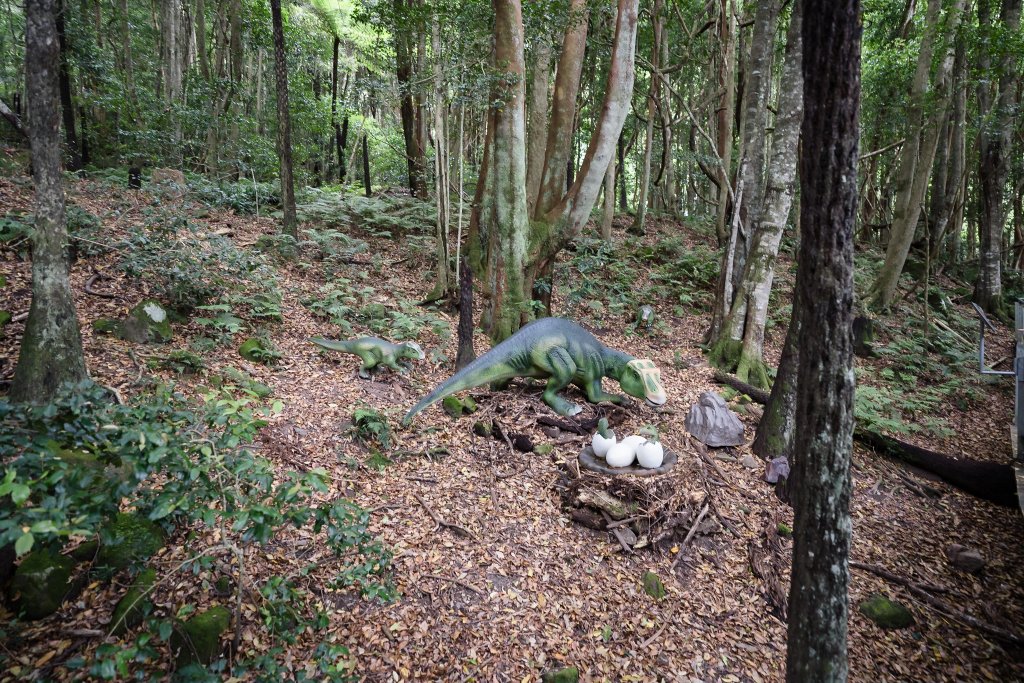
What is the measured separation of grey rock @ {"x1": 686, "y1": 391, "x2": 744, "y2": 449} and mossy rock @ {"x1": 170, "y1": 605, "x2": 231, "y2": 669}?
189 inches

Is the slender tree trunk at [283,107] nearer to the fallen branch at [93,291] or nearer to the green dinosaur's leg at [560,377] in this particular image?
the fallen branch at [93,291]

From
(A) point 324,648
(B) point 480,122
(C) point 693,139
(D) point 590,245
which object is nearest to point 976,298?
(C) point 693,139

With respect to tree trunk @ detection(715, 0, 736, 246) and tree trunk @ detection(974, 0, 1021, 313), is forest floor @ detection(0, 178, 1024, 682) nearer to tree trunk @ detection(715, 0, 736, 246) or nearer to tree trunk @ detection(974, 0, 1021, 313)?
tree trunk @ detection(715, 0, 736, 246)

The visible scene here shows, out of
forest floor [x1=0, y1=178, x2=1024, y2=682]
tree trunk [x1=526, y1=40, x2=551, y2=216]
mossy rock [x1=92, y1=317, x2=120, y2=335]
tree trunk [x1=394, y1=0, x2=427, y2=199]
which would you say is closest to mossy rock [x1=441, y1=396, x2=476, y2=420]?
forest floor [x1=0, y1=178, x2=1024, y2=682]

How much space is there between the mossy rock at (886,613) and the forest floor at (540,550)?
7 centimetres

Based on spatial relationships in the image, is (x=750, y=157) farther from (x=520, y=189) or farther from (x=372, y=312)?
(x=372, y=312)

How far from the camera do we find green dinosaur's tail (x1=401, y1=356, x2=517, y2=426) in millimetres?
5633

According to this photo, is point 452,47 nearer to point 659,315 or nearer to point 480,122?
point 659,315

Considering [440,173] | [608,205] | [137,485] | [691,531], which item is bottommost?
[691,531]

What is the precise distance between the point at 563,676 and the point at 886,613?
2.62m

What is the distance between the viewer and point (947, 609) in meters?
4.11

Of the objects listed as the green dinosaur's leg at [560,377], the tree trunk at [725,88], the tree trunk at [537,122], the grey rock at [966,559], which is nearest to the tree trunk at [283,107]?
A: the tree trunk at [537,122]

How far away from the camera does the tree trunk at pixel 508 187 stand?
7.55 meters

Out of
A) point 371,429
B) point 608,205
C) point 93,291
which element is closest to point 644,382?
point 371,429
